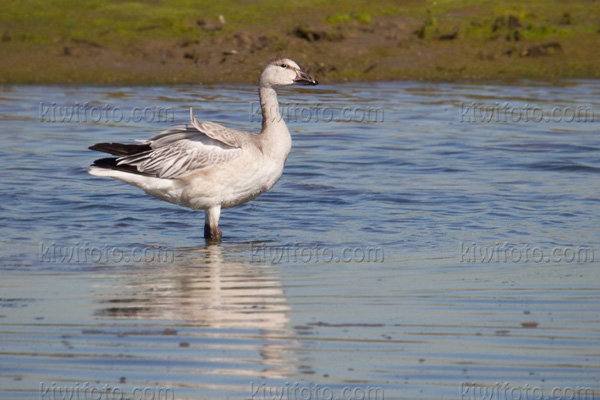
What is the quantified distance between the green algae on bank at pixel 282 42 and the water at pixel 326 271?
295 cm

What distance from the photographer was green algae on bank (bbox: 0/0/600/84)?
17.2 metres

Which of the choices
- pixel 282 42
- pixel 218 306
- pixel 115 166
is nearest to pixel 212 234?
pixel 115 166

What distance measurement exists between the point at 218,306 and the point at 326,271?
1.19 m

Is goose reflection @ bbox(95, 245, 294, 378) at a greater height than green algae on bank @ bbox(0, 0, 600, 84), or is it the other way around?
green algae on bank @ bbox(0, 0, 600, 84)

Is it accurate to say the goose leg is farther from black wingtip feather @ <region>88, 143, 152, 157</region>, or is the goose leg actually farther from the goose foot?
black wingtip feather @ <region>88, 143, 152, 157</region>

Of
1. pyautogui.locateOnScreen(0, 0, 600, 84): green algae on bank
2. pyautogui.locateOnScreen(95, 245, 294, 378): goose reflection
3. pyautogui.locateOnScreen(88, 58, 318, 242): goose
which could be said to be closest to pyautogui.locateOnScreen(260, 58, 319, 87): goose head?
pyautogui.locateOnScreen(88, 58, 318, 242): goose

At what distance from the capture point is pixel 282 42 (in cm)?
1769

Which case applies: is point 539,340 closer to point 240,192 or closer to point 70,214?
point 240,192

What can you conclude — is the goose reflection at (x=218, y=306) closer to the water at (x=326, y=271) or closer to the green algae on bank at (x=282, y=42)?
the water at (x=326, y=271)

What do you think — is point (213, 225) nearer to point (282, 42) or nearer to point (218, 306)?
point (218, 306)

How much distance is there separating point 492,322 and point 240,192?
3.29 meters

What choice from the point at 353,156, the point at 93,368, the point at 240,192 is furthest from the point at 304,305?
the point at 353,156

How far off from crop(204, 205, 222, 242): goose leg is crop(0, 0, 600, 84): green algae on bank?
8.50 metres

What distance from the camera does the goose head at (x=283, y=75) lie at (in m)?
9.23
